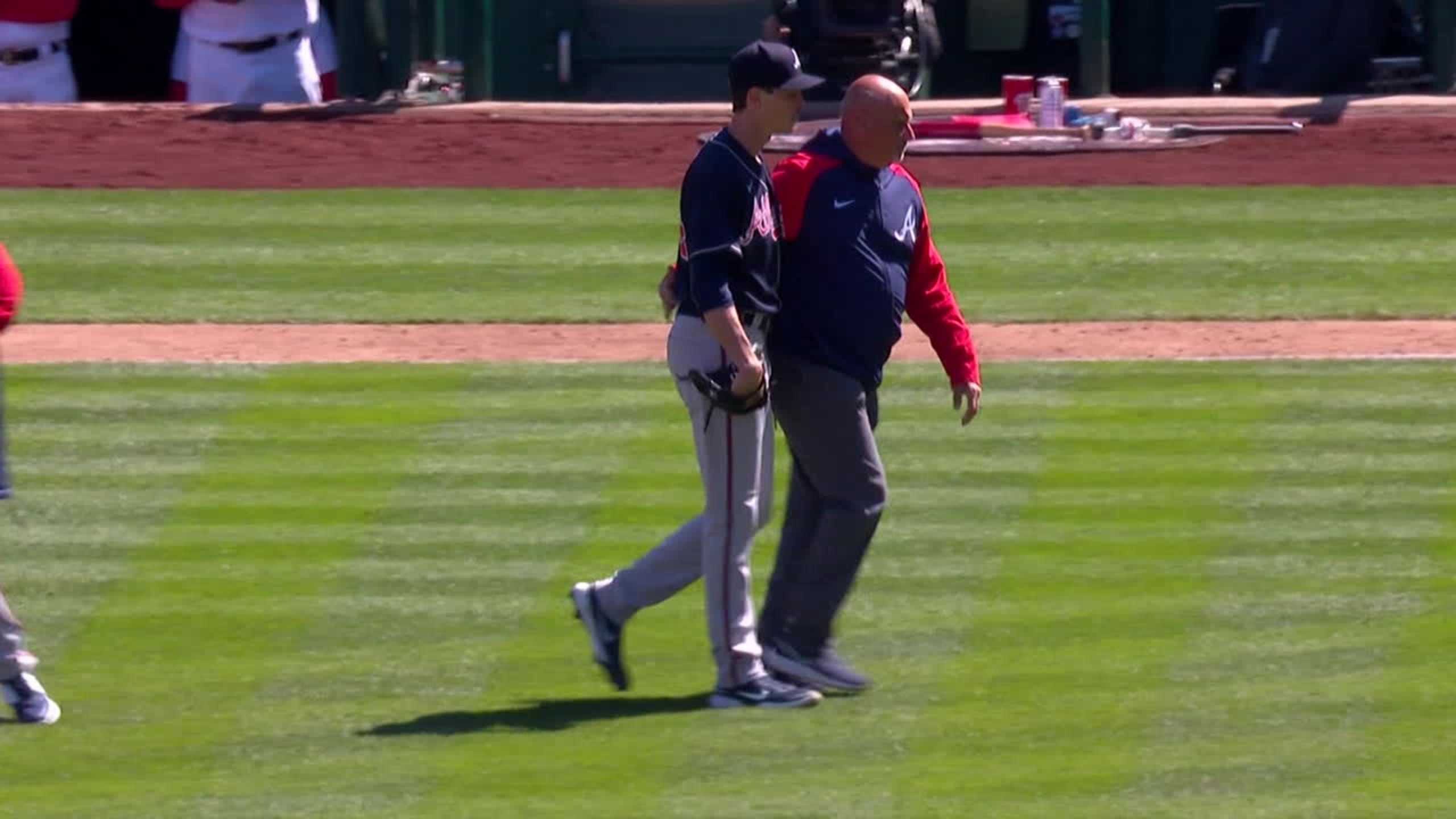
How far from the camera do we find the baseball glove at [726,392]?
5352 millimetres

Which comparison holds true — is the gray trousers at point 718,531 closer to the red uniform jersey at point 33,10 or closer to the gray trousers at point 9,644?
the gray trousers at point 9,644

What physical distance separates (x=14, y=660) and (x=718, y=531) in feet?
5.18

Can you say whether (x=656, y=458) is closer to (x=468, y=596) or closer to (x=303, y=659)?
(x=468, y=596)

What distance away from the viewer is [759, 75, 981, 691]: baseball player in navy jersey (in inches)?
219

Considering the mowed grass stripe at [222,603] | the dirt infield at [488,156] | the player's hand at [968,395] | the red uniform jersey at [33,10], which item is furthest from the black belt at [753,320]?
the red uniform jersey at [33,10]

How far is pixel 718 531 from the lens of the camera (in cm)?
556

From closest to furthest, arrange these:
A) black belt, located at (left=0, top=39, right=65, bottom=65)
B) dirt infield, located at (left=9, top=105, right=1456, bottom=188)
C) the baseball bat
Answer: dirt infield, located at (left=9, top=105, right=1456, bottom=188) < the baseball bat < black belt, located at (left=0, top=39, right=65, bottom=65)

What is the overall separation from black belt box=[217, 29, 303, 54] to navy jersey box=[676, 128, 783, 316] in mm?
10944

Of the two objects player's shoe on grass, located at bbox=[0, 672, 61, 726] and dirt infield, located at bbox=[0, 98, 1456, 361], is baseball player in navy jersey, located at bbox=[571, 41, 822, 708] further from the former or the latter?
dirt infield, located at bbox=[0, 98, 1456, 361]

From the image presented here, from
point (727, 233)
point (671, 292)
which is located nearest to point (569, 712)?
point (671, 292)

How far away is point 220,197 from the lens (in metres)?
13.6

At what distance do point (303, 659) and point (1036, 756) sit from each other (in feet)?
6.26

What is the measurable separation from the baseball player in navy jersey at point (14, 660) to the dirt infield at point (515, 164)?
4.85 m

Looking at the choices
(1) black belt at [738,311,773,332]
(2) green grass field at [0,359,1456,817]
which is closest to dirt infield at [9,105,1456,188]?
(2) green grass field at [0,359,1456,817]
